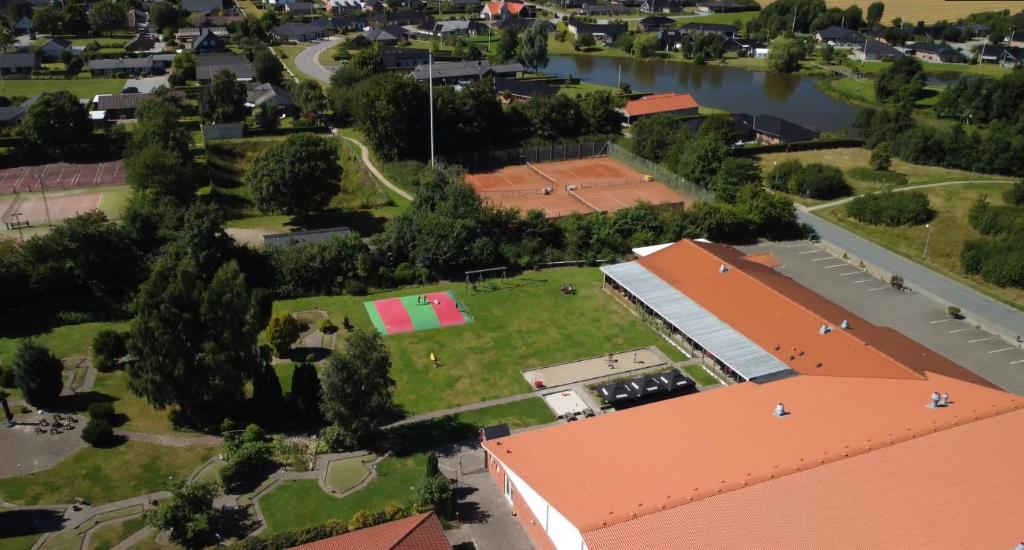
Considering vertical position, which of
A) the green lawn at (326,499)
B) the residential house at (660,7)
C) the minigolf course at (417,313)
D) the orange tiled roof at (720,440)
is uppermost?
the residential house at (660,7)

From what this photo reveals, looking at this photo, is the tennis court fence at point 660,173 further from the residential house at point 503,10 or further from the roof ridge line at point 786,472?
the residential house at point 503,10

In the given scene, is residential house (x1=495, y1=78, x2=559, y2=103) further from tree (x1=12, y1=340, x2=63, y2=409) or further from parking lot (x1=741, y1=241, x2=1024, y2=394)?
tree (x1=12, y1=340, x2=63, y2=409)

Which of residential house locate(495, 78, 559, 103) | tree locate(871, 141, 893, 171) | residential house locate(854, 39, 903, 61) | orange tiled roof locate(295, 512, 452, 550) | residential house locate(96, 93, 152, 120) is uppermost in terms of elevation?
residential house locate(854, 39, 903, 61)

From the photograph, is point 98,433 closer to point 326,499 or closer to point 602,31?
point 326,499

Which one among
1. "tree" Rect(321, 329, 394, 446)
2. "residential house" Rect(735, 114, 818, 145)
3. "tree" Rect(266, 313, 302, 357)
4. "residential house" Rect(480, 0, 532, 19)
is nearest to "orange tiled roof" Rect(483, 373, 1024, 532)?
"tree" Rect(321, 329, 394, 446)

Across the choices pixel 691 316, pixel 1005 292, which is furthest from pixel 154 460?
pixel 1005 292

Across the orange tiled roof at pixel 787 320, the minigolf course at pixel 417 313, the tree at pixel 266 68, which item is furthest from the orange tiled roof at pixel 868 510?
the tree at pixel 266 68
